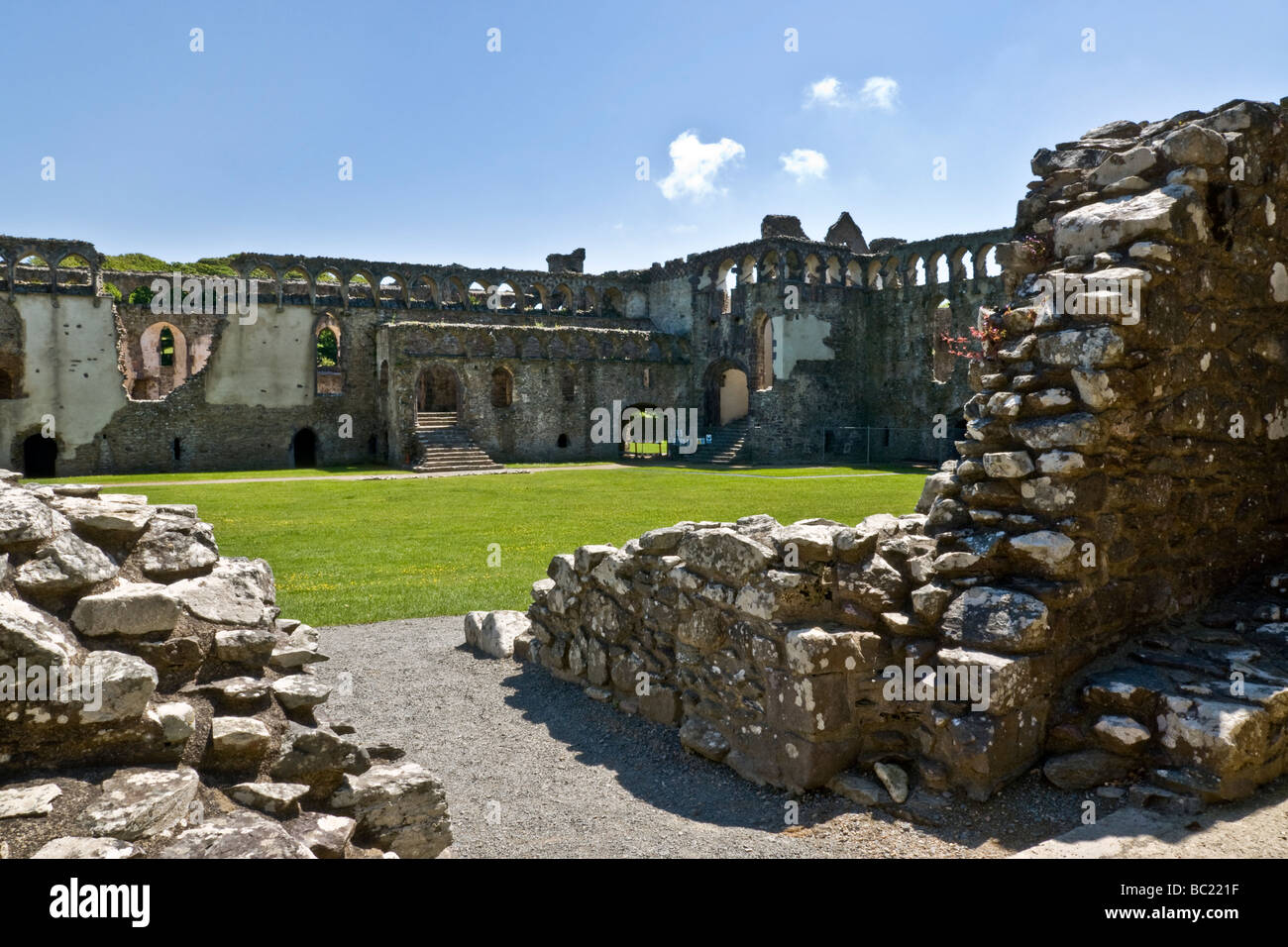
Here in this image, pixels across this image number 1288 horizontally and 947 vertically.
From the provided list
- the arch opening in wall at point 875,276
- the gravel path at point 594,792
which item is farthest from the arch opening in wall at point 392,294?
the gravel path at point 594,792

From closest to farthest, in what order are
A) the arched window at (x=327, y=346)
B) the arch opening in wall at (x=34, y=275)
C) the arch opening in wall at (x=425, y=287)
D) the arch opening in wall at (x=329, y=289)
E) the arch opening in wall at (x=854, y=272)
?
the arch opening in wall at (x=34, y=275) → the arch opening in wall at (x=329, y=289) → the arch opening in wall at (x=425, y=287) → the arch opening in wall at (x=854, y=272) → the arched window at (x=327, y=346)

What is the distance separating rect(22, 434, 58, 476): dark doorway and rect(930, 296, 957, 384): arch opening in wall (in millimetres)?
39091

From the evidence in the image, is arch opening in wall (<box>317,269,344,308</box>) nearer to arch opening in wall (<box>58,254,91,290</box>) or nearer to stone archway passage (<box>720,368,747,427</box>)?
arch opening in wall (<box>58,254,91,290</box>)

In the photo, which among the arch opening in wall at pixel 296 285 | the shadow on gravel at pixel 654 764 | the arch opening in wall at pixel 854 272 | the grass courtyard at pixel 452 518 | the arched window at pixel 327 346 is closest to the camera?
the shadow on gravel at pixel 654 764

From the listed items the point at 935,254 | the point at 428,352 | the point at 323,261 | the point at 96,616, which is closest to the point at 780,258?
the point at 935,254

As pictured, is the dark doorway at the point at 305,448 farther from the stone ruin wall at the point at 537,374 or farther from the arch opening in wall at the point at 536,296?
the arch opening in wall at the point at 536,296

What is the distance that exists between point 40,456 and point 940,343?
40.6 m

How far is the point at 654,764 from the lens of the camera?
6449 millimetres

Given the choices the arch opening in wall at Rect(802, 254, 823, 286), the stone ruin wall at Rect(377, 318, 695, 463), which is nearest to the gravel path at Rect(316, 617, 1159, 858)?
the stone ruin wall at Rect(377, 318, 695, 463)

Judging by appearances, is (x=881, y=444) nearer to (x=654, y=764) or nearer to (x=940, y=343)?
(x=940, y=343)

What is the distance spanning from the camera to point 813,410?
4253 cm

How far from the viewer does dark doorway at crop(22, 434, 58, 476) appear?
36.4m

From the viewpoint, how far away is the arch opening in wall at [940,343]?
136 ft

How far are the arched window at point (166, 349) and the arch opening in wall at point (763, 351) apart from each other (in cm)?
3330
